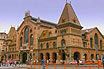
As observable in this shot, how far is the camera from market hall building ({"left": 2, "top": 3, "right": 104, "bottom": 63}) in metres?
52.5

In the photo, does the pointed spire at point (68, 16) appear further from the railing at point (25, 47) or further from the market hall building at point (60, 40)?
the railing at point (25, 47)

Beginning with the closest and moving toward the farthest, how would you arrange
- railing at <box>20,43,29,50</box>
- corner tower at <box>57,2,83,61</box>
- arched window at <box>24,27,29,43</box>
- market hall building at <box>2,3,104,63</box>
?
corner tower at <box>57,2,83,61</box>, market hall building at <box>2,3,104,63</box>, railing at <box>20,43,29,50</box>, arched window at <box>24,27,29,43</box>

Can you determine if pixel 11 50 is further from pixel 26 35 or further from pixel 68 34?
pixel 68 34

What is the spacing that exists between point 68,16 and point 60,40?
807 centimetres

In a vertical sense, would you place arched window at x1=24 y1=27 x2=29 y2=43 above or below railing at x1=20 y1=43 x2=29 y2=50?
above

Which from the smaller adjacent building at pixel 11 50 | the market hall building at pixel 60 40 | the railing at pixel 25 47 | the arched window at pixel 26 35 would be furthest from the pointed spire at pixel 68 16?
the smaller adjacent building at pixel 11 50

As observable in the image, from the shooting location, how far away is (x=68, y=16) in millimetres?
53375

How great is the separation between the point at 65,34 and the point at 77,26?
17.3 feet

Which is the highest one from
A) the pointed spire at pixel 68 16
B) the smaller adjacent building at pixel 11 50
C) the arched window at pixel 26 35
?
the pointed spire at pixel 68 16

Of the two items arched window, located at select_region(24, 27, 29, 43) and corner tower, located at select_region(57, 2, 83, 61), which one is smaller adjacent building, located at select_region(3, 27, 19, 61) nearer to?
arched window, located at select_region(24, 27, 29, 43)

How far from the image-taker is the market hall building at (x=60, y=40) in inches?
2068

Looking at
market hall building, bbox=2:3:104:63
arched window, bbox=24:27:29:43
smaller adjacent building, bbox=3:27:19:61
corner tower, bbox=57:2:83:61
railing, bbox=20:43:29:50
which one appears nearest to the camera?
corner tower, bbox=57:2:83:61

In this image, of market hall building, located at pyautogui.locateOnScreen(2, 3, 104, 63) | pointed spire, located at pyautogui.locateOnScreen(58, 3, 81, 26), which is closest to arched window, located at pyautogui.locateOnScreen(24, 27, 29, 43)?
market hall building, located at pyautogui.locateOnScreen(2, 3, 104, 63)

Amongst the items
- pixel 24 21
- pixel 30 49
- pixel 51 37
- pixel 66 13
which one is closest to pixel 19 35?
pixel 24 21
